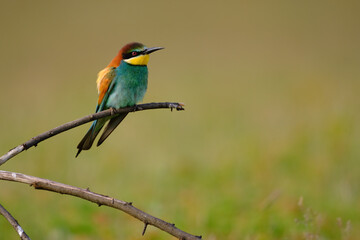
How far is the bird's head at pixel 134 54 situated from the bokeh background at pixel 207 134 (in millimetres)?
970

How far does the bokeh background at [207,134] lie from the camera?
324 cm

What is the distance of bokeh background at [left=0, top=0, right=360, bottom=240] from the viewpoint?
3.24 meters

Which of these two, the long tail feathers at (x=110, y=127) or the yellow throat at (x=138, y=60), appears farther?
the yellow throat at (x=138, y=60)

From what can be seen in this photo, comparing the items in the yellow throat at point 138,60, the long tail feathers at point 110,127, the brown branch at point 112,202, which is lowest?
the brown branch at point 112,202

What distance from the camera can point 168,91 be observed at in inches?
271

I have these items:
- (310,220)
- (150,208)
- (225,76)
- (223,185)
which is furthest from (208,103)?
(310,220)

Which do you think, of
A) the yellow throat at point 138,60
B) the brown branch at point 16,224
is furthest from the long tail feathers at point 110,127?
the brown branch at point 16,224

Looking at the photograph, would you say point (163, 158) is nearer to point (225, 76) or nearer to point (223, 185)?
point (223, 185)

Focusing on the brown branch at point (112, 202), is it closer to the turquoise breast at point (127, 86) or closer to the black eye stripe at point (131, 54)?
the turquoise breast at point (127, 86)

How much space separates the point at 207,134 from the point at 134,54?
2.46 meters

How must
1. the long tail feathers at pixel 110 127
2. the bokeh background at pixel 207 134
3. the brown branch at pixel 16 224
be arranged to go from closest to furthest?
1. the brown branch at pixel 16 224
2. the long tail feathers at pixel 110 127
3. the bokeh background at pixel 207 134

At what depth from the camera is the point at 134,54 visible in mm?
2705

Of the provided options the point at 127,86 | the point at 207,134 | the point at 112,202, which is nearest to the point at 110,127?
the point at 127,86

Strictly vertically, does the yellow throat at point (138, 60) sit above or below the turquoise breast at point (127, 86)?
above
